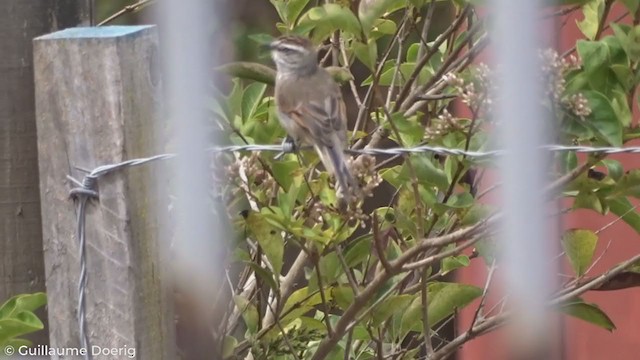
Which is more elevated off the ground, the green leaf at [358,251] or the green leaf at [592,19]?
the green leaf at [592,19]

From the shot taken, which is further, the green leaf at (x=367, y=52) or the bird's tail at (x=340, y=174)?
the green leaf at (x=367, y=52)

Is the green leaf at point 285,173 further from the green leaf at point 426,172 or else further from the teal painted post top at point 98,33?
the teal painted post top at point 98,33

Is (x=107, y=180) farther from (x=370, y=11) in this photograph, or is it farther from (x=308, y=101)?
(x=308, y=101)

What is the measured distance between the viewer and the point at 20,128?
2600mm

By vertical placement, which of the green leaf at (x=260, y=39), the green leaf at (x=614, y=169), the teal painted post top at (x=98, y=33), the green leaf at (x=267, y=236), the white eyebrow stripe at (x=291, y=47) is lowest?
the green leaf at (x=267, y=236)

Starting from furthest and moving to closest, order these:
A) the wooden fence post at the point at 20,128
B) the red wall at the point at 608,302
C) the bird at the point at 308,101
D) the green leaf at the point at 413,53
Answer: the red wall at the point at 608,302, the green leaf at the point at 413,53, the bird at the point at 308,101, the wooden fence post at the point at 20,128

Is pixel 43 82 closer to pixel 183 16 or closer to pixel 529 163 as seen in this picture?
pixel 183 16

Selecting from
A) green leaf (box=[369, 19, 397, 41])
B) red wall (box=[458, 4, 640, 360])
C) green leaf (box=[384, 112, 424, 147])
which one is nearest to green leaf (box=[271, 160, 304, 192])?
green leaf (box=[384, 112, 424, 147])

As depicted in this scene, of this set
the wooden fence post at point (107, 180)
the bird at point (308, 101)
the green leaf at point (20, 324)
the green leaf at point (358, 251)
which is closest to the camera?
the wooden fence post at point (107, 180)

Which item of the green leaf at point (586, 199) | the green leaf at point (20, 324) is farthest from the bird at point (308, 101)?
the green leaf at point (20, 324)

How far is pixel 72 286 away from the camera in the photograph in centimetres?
222

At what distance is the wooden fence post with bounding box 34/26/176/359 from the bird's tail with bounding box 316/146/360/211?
0.75 metres

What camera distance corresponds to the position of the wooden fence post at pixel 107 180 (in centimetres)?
211

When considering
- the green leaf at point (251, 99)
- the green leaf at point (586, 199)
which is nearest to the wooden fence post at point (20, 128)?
the green leaf at point (251, 99)
